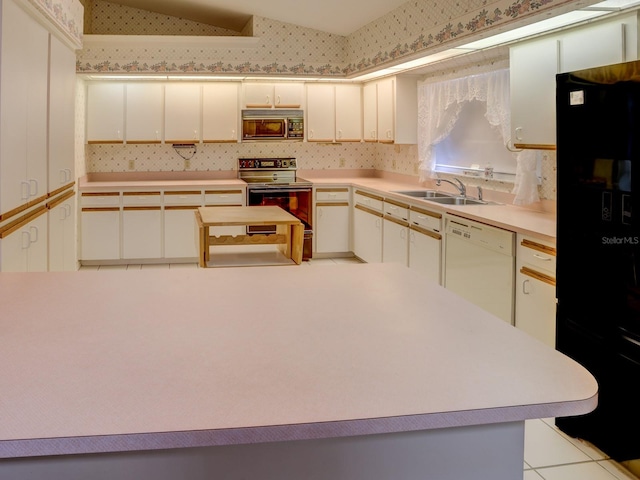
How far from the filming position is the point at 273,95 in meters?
7.58

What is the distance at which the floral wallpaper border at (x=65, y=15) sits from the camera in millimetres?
3238

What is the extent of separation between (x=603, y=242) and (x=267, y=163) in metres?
5.50

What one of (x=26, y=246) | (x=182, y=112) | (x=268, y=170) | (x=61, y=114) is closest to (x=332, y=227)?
(x=268, y=170)

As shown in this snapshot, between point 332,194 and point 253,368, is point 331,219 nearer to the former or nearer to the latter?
point 332,194

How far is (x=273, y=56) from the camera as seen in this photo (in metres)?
7.35

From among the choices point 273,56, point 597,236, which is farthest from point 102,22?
point 597,236

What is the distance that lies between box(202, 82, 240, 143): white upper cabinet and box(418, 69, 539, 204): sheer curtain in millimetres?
2238

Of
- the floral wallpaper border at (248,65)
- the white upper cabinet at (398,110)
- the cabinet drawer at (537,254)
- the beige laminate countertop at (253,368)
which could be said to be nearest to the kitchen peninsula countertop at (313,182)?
the white upper cabinet at (398,110)

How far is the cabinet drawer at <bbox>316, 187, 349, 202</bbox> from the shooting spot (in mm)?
7418

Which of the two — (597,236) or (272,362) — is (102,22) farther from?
(272,362)

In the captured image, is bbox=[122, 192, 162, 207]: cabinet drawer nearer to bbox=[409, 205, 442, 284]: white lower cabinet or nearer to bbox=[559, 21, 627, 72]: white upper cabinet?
bbox=[409, 205, 442, 284]: white lower cabinet

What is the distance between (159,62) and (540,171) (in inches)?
176

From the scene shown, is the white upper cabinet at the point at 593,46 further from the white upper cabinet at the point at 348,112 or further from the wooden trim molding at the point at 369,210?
the white upper cabinet at the point at 348,112

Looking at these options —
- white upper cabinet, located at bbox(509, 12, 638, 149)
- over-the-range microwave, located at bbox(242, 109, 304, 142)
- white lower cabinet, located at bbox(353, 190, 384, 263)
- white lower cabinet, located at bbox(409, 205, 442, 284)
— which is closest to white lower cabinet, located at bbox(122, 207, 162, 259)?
over-the-range microwave, located at bbox(242, 109, 304, 142)
